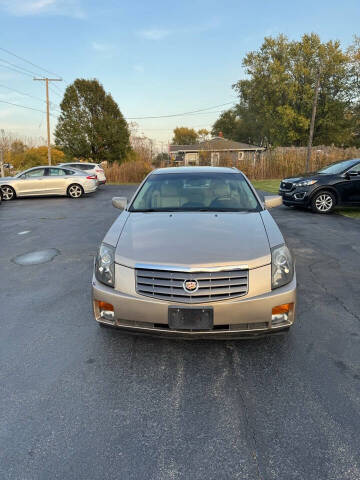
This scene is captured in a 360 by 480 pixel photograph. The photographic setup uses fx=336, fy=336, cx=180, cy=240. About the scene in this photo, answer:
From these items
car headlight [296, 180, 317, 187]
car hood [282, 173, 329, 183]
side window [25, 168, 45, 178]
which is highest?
side window [25, 168, 45, 178]

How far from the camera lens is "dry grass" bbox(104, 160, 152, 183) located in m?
26.2

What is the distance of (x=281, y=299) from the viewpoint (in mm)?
2617

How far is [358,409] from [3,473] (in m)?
2.19

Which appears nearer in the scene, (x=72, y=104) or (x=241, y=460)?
(x=241, y=460)

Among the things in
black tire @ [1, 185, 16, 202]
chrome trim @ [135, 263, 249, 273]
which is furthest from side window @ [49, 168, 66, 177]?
chrome trim @ [135, 263, 249, 273]

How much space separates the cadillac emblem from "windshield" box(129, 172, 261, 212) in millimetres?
1381

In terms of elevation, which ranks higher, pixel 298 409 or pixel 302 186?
pixel 302 186

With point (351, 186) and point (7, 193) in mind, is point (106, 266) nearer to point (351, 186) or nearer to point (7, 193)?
point (351, 186)

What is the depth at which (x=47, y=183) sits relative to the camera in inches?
626

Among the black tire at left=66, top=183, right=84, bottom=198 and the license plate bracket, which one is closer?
the license plate bracket

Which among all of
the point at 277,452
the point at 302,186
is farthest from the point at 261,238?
the point at 302,186

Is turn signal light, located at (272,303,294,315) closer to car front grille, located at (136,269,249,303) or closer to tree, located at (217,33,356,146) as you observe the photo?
car front grille, located at (136,269,249,303)

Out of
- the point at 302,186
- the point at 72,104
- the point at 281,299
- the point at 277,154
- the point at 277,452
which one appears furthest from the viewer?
the point at 72,104

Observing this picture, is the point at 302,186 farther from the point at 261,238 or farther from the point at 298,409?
the point at 298,409
